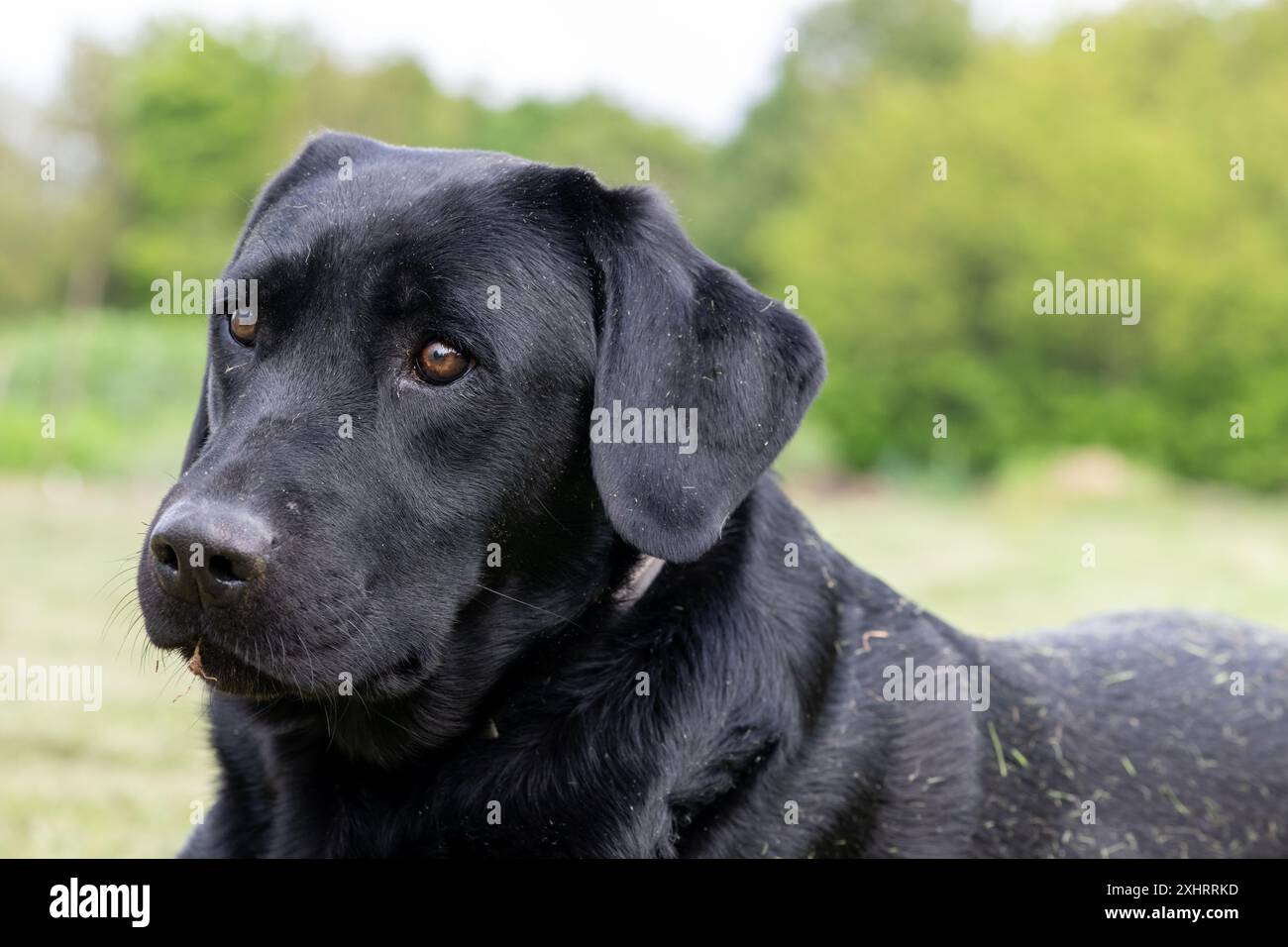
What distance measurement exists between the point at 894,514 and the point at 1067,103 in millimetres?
9499

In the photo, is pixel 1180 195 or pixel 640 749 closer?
pixel 640 749

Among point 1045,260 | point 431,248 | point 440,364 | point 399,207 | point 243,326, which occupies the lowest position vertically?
point 440,364

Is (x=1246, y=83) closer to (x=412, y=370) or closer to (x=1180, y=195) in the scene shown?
(x=1180, y=195)

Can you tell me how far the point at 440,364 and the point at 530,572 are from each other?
Result: 549 mm

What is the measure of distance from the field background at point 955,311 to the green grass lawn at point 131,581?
0.09 m

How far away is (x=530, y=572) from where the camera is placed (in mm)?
3178

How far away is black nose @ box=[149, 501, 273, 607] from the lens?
2635mm

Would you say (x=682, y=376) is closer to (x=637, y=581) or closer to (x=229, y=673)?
(x=637, y=581)

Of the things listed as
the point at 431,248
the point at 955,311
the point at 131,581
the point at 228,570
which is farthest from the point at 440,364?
the point at 955,311

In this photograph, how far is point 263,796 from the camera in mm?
3369

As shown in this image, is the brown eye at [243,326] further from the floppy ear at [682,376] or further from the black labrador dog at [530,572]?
the floppy ear at [682,376]

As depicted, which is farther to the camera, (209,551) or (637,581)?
(637,581)

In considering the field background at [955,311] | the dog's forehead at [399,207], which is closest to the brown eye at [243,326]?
the dog's forehead at [399,207]

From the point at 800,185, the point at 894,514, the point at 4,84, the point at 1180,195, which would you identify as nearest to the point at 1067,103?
the point at 1180,195
